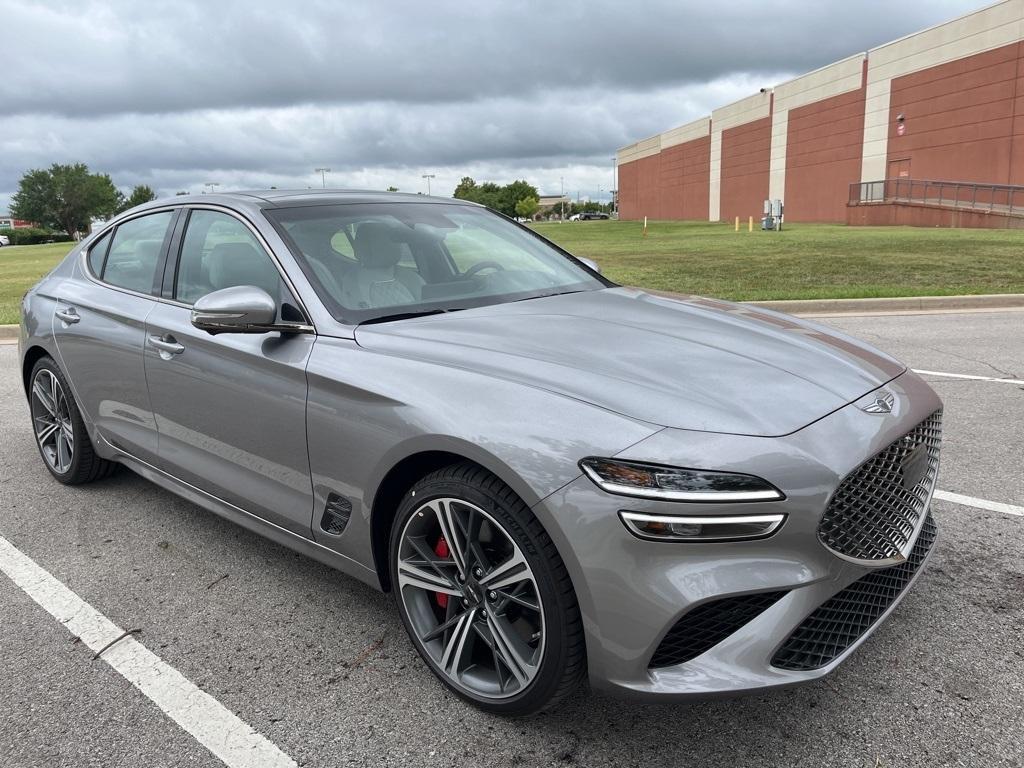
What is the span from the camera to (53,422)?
4777 millimetres

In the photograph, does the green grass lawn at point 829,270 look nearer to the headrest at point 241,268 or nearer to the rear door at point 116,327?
the rear door at point 116,327

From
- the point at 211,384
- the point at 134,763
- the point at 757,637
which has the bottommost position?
the point at 134,763

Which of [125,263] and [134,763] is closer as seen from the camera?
[134,763]

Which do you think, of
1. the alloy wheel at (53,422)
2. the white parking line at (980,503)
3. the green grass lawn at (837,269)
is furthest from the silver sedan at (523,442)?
the green grass lawn at (837,269)

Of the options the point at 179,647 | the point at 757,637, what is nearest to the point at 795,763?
the point at 757,637

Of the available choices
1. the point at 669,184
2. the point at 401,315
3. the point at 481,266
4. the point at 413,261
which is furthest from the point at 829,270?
the point at 669,184

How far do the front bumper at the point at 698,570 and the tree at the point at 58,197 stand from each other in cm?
12911

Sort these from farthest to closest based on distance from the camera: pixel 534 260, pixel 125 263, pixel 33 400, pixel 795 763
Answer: pixel 33 400, pixel 125 263, pixel 534 260, pixel 795 763

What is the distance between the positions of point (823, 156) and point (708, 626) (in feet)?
172

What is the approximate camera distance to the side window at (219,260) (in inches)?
130

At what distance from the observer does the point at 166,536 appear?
4023 mm

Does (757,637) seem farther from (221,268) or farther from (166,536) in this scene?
(166,536)

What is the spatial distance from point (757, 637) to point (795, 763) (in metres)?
0.47

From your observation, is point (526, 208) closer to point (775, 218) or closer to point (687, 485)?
point (775, 218)
